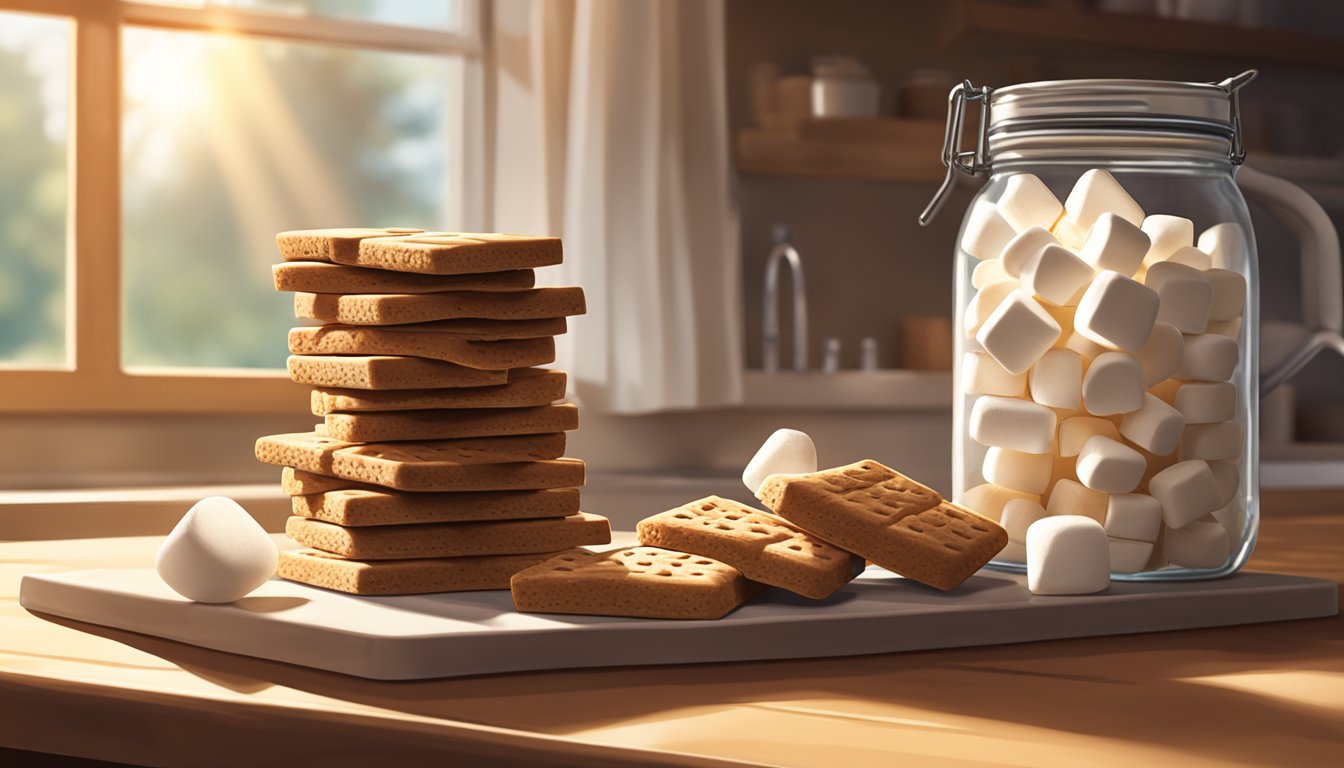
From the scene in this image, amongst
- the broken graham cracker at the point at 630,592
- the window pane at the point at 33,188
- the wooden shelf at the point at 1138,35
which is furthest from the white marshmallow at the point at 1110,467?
the wooden shelf at the point at 1138,35

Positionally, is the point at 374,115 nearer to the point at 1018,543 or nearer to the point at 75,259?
the point at 75,259

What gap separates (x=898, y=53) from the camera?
301 cm

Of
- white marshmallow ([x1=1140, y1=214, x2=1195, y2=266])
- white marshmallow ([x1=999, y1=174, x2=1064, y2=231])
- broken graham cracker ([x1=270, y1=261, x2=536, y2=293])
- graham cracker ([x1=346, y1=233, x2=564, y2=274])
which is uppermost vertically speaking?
white marshmallow ([x1=999, y1=174, x2=1064, y2=231])

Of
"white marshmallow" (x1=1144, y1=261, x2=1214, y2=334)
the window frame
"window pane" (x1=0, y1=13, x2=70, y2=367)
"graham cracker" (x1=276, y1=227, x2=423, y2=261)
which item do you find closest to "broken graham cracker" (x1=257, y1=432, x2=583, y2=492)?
"graham cracker" (x1=276, y1=227, x2=423, y2=261)

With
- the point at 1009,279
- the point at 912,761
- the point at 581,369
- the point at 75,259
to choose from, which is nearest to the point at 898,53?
the point at 581,369

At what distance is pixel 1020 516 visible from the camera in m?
0.75

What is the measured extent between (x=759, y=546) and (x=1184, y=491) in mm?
246

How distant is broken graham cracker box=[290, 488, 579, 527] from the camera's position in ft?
2.21

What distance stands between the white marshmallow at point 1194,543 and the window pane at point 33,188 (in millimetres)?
2127

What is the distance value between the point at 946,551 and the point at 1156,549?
158 mm

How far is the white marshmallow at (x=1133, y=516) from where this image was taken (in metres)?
0.71

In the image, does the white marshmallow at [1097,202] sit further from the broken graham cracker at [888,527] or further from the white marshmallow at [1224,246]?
the broken graham cracker at [888,527]

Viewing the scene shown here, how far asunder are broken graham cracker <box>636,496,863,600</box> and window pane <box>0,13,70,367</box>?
6.53ft

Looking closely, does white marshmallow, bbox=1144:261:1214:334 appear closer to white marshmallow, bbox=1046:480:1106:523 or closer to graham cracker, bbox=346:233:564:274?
white marshmallow, bbox=1046:480:1106:523
